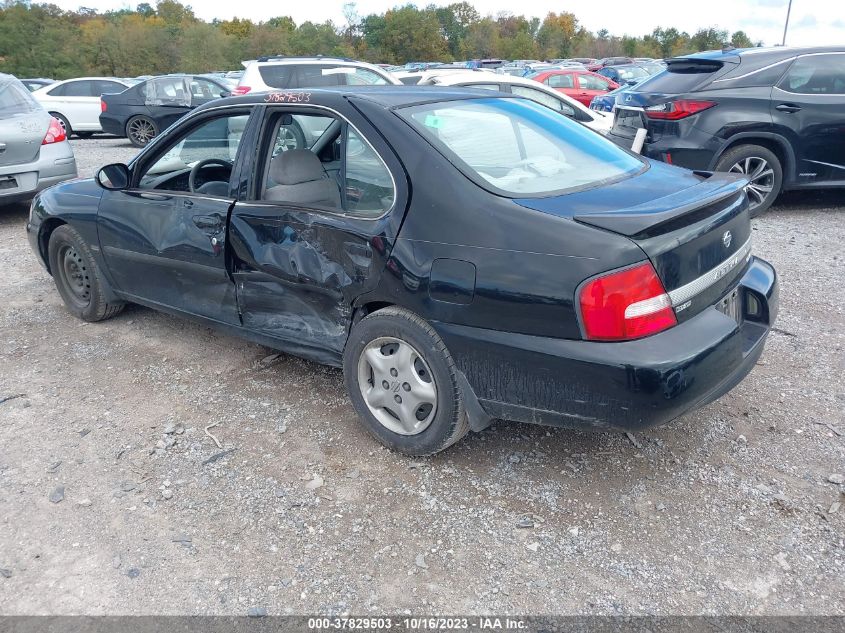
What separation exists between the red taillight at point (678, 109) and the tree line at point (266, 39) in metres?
24.9

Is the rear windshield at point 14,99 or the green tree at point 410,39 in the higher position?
the green tree at point 410,39

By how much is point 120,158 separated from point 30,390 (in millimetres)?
10229

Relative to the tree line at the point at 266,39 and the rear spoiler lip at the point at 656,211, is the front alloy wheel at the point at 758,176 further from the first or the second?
the tree line at the point at 266,39

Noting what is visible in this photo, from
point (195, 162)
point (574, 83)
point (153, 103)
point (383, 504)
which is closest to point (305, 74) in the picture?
point (153, 103)

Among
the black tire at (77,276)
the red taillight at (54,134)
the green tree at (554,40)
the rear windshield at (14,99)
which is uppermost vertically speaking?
the green tree at (554,40)

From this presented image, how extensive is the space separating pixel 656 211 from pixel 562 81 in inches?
705

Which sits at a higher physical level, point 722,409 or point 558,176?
point 558,176

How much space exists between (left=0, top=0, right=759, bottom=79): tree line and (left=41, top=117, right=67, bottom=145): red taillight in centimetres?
2741

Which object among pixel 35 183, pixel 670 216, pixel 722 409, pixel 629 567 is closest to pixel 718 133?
pixel 722 409

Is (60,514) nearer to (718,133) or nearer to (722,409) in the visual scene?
(722,409)

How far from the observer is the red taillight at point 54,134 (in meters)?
7.71

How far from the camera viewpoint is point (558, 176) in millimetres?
3141

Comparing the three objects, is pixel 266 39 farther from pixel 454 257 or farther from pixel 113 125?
pixel 454 257

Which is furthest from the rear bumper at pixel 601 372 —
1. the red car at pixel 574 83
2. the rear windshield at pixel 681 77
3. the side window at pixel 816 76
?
the red car at pixel 574 83
